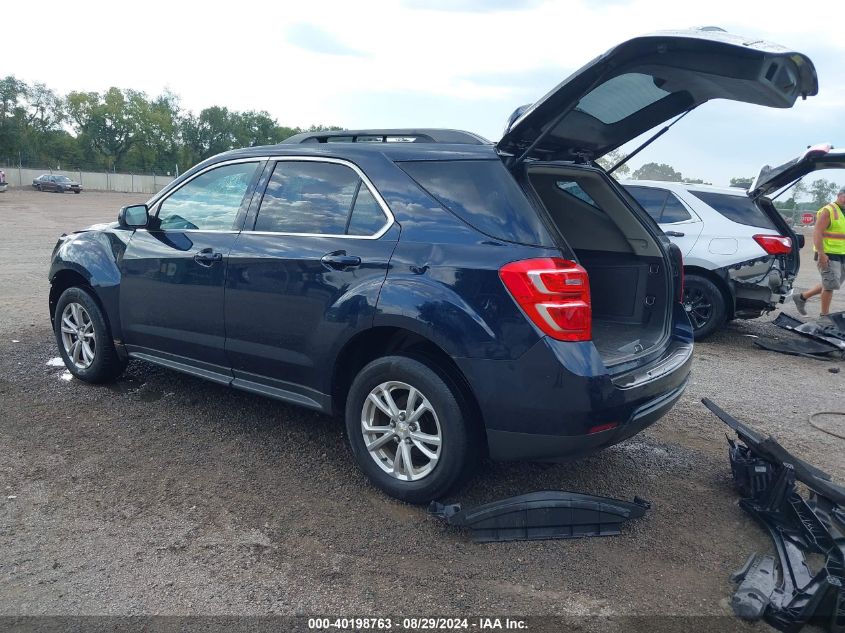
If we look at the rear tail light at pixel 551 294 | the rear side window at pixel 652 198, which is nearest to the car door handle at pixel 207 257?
the rear tail light at pixel 551 294

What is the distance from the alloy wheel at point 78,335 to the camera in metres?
5.05

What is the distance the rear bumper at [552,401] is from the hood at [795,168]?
5.16 m

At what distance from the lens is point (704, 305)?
775cm

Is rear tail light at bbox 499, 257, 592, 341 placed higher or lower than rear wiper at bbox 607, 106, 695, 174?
lower

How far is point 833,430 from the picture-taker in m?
4.91

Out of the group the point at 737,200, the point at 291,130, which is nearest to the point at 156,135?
the point at 291,130

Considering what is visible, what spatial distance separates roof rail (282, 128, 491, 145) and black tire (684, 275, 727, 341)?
488 cm

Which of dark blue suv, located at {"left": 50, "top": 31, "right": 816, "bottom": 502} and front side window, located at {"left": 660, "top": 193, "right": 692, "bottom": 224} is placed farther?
front side window, located at {"left": 660, "top": 193, "right": 692, "bottom": 224}

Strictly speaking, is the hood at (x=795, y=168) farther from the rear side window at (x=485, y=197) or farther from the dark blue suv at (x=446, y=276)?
the rear side window at (x=485, y=197)

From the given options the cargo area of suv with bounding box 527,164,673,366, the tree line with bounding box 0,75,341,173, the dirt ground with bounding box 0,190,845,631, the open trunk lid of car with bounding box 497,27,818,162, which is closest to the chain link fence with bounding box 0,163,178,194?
the tree line with bounding box 0,75,341,173

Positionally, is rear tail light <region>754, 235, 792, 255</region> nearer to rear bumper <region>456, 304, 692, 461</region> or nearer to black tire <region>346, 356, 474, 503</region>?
rear bumper <region>456, 304, 692, 461</region>

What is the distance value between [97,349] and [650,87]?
13.4 feet

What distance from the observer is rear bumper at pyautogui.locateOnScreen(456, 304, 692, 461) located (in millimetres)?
3018

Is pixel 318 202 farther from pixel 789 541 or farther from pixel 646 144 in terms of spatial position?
pixel 789 541
